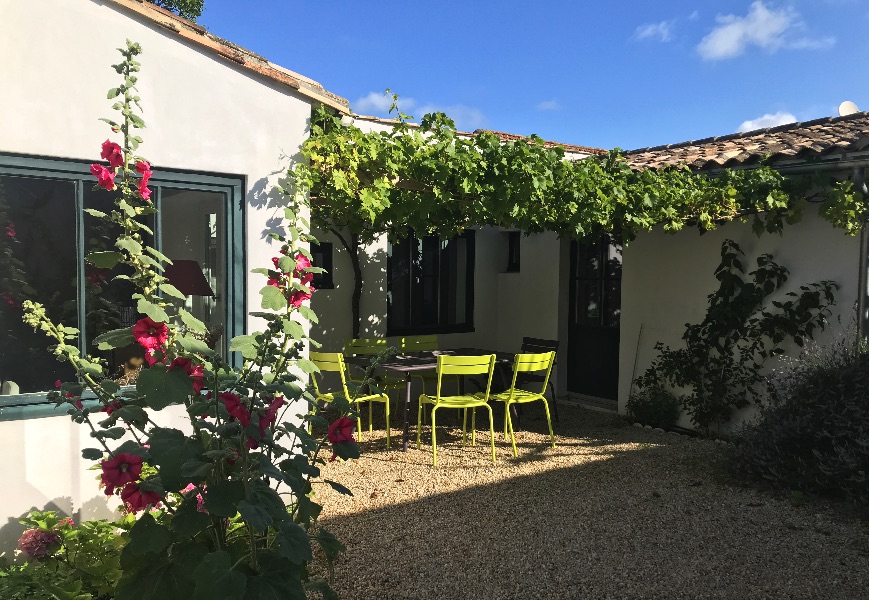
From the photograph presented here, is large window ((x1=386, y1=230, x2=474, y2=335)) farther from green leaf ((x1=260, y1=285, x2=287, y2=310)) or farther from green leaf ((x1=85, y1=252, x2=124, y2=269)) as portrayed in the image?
green leaf ((x1=85, y1=252, x2=124, y2=269))

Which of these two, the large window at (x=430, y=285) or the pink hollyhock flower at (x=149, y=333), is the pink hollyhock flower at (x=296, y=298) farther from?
the large window at (x=430, y=285)

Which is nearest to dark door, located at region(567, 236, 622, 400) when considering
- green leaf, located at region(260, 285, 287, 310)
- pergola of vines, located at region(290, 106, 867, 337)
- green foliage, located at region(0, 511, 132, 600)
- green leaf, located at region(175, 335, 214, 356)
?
pergola of vines, located at region(290, 106, 867, 337)

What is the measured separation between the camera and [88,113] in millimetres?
3564

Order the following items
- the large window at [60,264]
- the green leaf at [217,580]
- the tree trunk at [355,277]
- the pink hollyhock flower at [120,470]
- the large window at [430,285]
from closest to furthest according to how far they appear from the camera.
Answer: the green leaf at [217,580] → the pink hollyhock flower at [120,470] → the large window at [60,264] → the tree trunk at [355,277] → the large window at [430,285]

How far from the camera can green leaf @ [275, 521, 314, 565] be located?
75.8 inches

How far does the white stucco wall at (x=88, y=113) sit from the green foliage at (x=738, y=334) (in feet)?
15.3


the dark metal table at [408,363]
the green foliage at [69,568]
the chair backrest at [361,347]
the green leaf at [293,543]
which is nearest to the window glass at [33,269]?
the green foliage at [69,568]

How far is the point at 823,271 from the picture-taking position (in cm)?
590

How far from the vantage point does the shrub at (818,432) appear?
180 inches

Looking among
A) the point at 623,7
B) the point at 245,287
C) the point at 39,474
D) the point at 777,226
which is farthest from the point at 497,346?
the point at 39,474

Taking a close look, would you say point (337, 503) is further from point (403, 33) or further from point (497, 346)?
point (403, 33)

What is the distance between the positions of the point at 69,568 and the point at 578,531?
2.94m

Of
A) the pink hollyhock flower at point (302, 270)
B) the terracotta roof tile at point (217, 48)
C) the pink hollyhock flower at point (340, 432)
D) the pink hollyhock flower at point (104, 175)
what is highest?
the terracotta roof tile at point (217, 48)

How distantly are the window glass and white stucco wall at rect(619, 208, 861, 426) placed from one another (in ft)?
19.2
